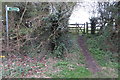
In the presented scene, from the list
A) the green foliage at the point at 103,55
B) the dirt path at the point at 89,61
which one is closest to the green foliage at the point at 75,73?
the dirt path at the point at 89,61

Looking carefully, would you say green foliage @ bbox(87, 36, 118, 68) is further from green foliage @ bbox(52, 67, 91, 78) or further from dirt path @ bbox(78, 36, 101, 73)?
green foliage @ bbox(52, 67, 91, 78)

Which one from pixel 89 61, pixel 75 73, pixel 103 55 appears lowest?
pixel 75 73

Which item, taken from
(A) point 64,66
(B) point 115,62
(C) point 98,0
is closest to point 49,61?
(A) point 64,66

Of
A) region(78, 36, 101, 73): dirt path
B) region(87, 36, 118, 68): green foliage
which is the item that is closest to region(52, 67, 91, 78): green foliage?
region(78, 36, 101, 73): dirt path

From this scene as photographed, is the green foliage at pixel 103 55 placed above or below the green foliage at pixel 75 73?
above

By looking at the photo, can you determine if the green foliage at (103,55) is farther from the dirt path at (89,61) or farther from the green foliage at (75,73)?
the green foliage at (75,73)

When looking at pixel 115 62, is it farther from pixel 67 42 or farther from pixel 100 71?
pixel 67 42

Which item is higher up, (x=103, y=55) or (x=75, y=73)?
(x=103, y=55)

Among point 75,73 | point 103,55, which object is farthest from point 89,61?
point 75,73

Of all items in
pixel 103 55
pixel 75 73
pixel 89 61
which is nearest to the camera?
pixel 75 73

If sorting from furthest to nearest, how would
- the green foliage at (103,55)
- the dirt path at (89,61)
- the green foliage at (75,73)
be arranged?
the green foliage at (103,55), the dirt path at (89,61), the green foliage at (75,73)

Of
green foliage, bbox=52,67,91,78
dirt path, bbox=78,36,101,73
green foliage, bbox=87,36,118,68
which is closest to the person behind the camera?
green foliage, bbox=52,67,91,78

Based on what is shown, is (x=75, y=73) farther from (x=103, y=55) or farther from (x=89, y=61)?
(x=103, y=55)

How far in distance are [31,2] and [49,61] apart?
9.08 ft
